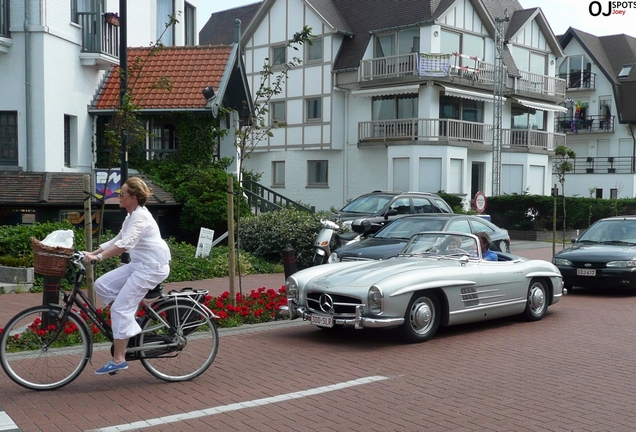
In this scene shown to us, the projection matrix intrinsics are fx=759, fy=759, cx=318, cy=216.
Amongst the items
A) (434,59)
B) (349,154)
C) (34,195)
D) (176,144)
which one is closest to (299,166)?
(349,154)

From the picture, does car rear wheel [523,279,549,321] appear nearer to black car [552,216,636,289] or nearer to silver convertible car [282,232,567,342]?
silver convertible car [282,232,567,342]

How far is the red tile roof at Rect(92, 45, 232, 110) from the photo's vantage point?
2016 centimetres

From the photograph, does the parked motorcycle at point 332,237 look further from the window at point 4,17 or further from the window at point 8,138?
the window at point 4,17

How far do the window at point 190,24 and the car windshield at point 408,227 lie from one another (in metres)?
15.1

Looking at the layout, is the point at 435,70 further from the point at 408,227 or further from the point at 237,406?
the point at 237,406

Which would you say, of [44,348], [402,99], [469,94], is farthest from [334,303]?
[469,94]

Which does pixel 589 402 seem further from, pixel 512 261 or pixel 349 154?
pixel 349 154

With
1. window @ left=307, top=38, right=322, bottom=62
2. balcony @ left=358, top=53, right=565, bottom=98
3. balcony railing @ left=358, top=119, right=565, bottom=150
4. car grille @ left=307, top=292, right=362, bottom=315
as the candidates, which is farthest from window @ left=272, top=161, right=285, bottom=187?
car grille @ left=307, top=292, right=362, bottom=315

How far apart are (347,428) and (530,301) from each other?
581 centimetres

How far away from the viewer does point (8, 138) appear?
1811cm

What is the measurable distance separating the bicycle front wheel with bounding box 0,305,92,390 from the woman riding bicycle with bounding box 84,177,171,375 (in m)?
0.28

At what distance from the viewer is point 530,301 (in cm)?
1072

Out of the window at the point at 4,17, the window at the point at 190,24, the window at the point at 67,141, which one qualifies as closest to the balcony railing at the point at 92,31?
the window at the point at 67,141

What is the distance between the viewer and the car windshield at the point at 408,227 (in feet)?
44.9
